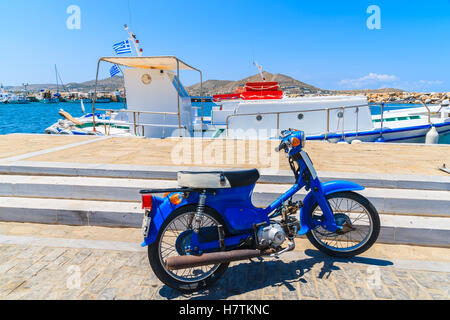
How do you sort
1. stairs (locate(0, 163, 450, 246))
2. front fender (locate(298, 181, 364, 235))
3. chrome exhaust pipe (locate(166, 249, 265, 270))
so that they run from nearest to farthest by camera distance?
chrome exhaust pipe (locate(166, 249, 265, 270))
front fender (locate(298, 181, 364, 235))
stairs (locate(0, 163, 450, 246))

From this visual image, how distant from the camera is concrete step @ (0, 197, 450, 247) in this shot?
3.92 meters

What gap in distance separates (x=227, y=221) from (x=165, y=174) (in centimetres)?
231

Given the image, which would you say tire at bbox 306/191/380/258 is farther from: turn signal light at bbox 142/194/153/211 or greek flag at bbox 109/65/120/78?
greek flag at bbox 109/65/120/78

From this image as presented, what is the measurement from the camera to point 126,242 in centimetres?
397

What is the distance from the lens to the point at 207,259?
9.61ft

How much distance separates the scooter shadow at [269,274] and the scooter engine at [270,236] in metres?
0.37

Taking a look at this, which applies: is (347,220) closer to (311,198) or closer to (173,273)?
(311,198)

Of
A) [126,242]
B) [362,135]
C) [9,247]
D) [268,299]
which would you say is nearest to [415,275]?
[268,299]

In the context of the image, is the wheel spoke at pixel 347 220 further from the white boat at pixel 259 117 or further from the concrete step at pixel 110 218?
the white boat at pixel 259 117

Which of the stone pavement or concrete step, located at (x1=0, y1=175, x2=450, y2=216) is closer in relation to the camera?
the stone pavement

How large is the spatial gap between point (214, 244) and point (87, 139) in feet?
23.2

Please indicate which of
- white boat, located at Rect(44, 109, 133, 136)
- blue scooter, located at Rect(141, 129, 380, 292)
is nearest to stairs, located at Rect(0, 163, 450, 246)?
blue scooter, located at Rect(141, 129, 380, 292)
